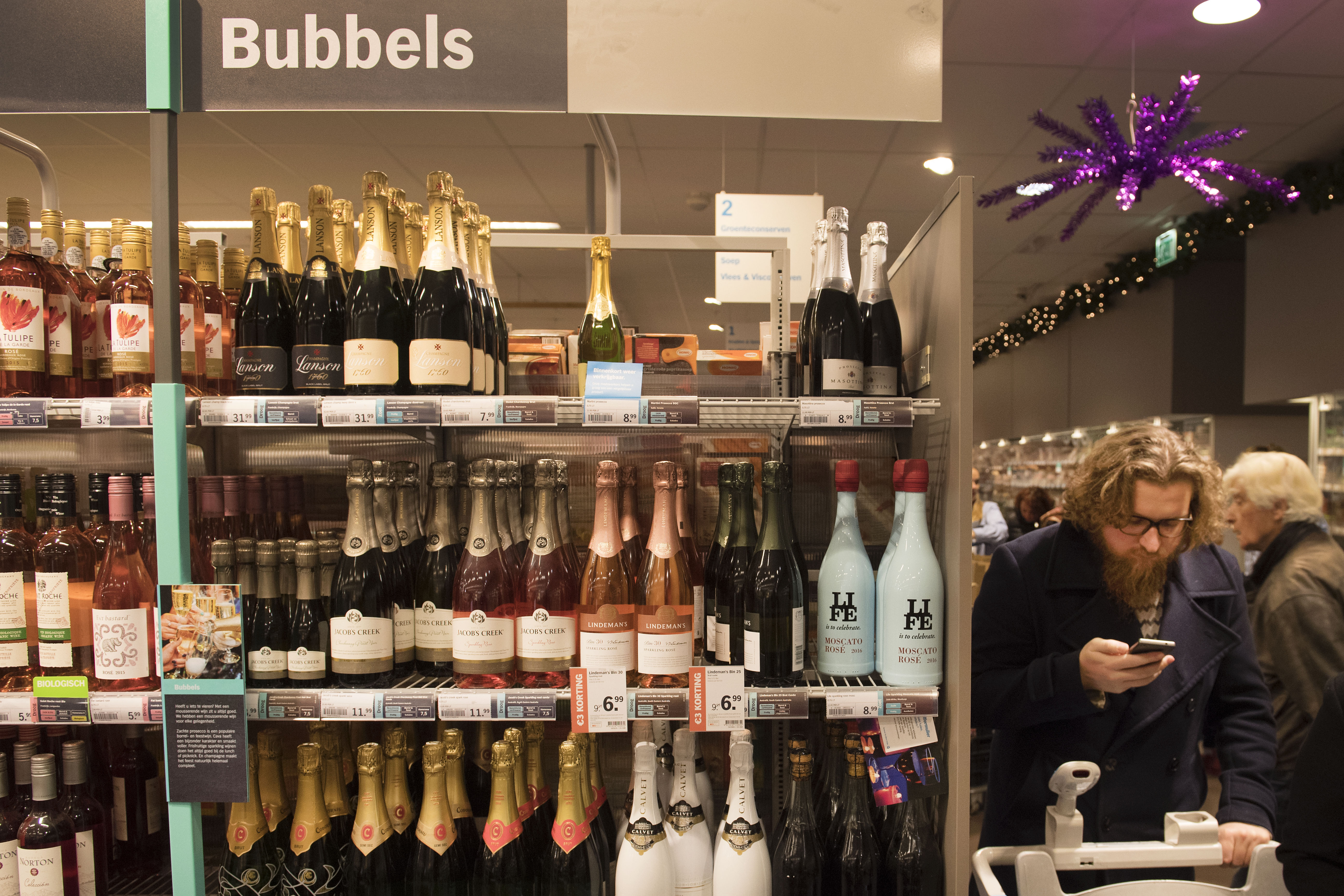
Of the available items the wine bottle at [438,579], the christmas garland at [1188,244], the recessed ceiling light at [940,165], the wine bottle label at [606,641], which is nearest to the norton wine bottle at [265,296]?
the wine bottle at [438,579]

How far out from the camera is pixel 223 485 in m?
1.46

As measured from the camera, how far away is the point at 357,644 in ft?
4.57

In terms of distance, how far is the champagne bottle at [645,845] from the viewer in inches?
56.1

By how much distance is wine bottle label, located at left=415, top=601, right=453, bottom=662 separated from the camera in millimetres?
1469

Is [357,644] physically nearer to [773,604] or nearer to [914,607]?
[773,604]

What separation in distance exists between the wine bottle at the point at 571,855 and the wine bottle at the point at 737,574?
0.35 metres

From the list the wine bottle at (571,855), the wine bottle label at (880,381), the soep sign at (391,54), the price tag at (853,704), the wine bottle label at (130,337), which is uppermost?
the soep sign at (391,54)

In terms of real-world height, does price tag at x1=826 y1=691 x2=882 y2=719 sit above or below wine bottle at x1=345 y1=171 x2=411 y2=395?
below

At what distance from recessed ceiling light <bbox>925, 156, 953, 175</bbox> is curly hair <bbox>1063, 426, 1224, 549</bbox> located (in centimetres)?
392

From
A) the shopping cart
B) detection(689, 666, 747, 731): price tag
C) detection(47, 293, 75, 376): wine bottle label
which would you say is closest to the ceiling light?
the shopping cart

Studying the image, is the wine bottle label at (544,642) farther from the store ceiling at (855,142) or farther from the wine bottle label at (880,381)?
the store ceiling at (855,142)

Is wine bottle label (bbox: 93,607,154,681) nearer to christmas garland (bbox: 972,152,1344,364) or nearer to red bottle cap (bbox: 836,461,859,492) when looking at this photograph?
red bottle cap (bbox: 836,461,859,492)

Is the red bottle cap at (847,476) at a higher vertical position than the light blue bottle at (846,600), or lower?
higher

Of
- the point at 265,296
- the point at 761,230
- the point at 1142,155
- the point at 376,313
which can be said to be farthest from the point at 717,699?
the point at 761,230
